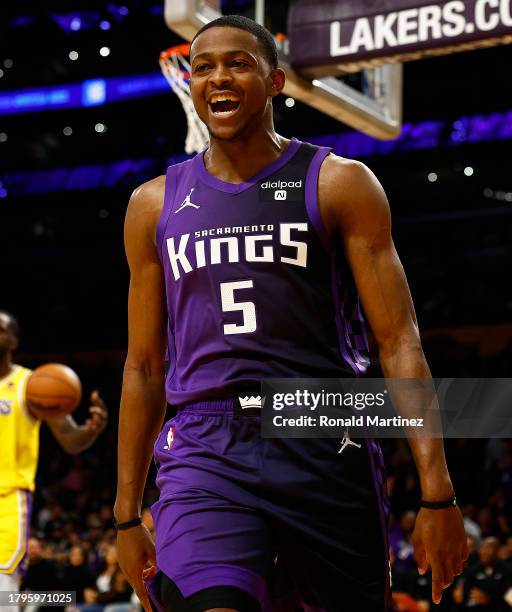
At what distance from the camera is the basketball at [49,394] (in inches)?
209

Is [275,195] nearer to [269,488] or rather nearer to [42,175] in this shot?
[269,488]

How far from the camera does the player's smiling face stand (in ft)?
8.25

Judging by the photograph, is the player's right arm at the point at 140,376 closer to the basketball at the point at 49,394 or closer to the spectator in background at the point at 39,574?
the basketball at the point at 49,394

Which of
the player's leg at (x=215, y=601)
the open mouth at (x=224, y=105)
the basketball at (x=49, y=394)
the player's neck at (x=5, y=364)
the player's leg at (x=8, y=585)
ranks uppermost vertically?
the player's neck at (x=5, y=364)

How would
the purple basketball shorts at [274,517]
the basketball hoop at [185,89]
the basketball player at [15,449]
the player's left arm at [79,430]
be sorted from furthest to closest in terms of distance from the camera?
the basketball hoop at [185,89]
the player's left arm at [79,430]
the basketball player at [15,449]
the purple basketball shorts at [274,517]

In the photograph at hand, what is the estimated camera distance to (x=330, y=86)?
6.00 meters

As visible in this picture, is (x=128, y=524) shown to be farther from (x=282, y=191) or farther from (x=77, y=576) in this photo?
(x=77, y=576)

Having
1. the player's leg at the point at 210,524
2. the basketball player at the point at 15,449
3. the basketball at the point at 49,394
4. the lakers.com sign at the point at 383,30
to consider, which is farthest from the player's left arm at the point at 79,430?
the player's leg at the point at 210,524

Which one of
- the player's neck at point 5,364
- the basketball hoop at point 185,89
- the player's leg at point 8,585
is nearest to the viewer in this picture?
the player's leg at point 8,585

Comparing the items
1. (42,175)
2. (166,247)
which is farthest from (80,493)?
(166,247)

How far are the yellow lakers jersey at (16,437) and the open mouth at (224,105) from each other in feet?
10.1

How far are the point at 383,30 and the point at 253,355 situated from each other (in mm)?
3260

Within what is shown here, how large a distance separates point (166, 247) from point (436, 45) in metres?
2.95

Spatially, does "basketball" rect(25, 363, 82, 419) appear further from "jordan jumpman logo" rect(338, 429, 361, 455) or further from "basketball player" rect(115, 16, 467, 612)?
"jordan jumpman logo" rect(338, 429, 361, 455)
